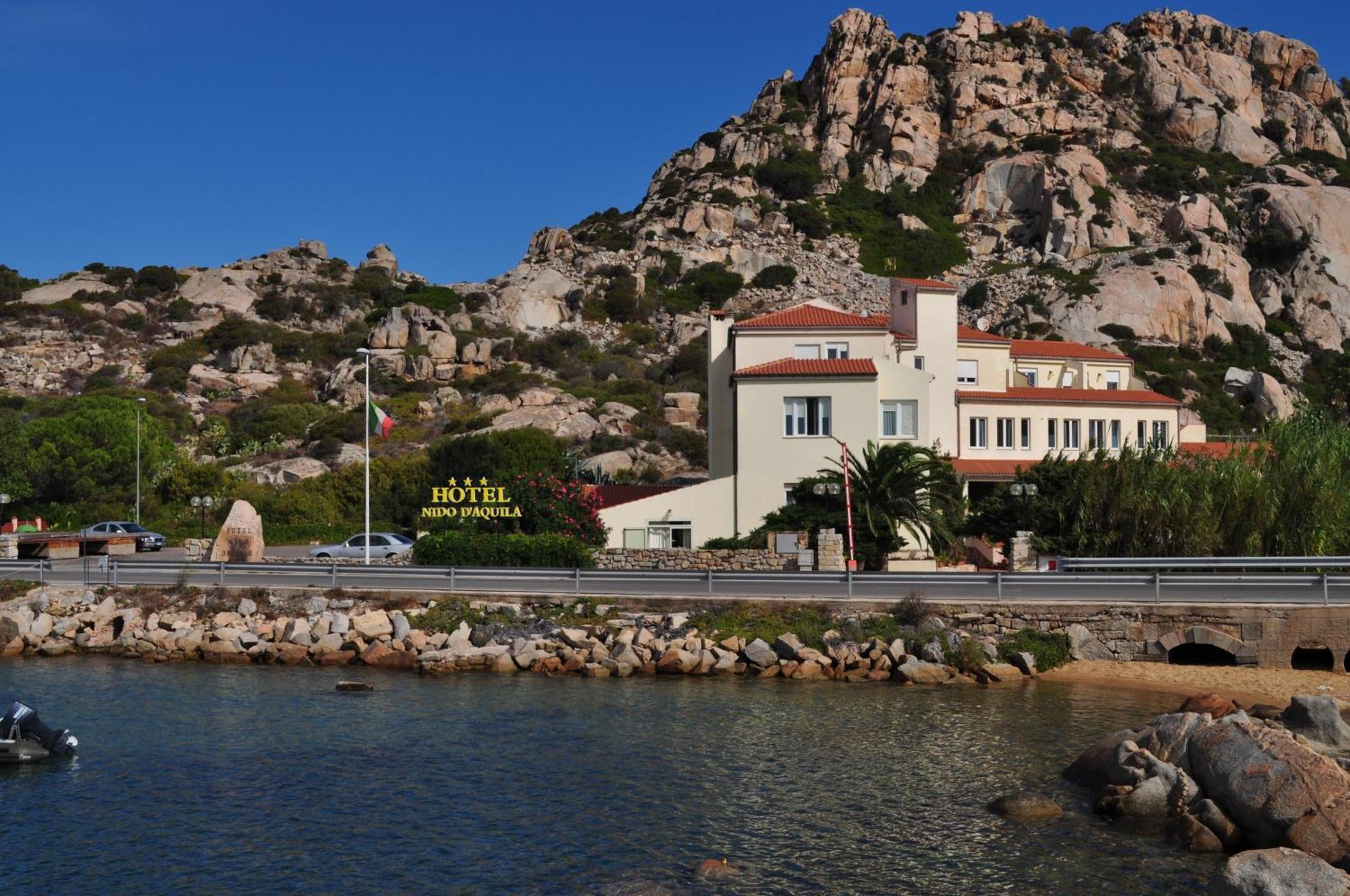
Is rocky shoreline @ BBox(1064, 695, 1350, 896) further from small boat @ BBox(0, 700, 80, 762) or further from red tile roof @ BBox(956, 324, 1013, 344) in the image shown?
red tile roof @ BBox(956, 324, 1013, 344)

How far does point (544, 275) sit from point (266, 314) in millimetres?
31854

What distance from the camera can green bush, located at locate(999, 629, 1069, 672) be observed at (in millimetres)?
30672

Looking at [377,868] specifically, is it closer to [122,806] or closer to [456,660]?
[122,806]

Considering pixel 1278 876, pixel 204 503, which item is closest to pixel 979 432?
pixel 204 503

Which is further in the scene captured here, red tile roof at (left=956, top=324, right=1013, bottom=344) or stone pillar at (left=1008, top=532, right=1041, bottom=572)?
red tile roof at (left=956, top=324, right=1013, bottom=344)

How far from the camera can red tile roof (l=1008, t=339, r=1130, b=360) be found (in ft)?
219

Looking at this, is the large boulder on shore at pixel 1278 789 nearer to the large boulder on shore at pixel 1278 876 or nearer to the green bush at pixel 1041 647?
the large boulder on shore at pixel 1278 876

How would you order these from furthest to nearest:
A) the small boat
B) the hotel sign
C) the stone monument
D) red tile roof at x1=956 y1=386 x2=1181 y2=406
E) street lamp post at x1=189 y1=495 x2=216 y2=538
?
1. red tile roof at x1=956 y1=386 x2=1181 y2=406
2. street lamp post at x1=189 y1=495 x2=216 y2=538
3. the hotel sign
4. the stone monument
5. the small boat

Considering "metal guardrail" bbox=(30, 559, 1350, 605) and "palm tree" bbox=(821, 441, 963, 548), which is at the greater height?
"palm tree" bbox=(821, 441, 963, 548)

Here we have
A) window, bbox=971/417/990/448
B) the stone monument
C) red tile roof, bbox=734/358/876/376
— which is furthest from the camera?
window, bbox=971/417/990/448

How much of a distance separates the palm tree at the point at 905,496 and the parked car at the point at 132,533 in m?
35.4

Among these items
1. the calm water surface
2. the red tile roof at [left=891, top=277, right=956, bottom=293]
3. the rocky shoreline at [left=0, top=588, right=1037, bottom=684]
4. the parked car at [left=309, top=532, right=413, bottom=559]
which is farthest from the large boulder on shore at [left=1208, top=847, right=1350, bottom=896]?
the red tile roof at [left=891, top=277, right=956, bottom=293]

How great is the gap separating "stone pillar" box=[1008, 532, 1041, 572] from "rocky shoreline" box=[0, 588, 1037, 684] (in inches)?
408

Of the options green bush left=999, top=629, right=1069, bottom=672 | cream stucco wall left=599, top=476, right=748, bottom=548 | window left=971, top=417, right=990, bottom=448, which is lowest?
green bush left=999, top=629, right=1069, bottom=672
